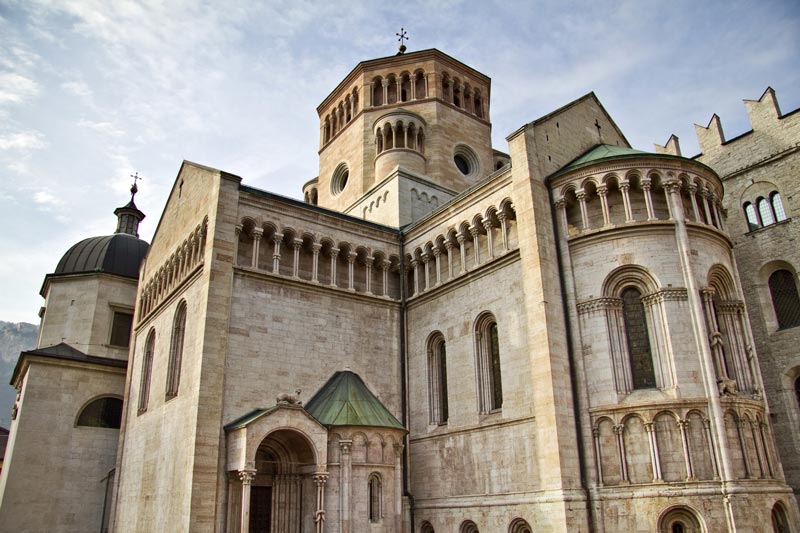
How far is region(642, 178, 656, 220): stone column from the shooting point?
18.8m

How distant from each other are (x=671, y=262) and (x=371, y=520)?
1220 centimetres

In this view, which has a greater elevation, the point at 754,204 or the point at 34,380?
the point at 754,204

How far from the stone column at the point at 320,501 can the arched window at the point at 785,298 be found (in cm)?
1785

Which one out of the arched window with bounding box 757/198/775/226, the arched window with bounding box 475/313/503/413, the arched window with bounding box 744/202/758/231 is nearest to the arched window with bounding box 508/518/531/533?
the arched window with bounding box 475/313/503/413

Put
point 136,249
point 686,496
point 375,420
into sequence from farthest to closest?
point 136,249 < point 375,420 < point 686,496

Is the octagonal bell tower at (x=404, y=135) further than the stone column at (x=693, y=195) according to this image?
Yes

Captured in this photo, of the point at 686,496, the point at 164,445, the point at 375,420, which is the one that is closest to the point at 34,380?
the point at 164,445

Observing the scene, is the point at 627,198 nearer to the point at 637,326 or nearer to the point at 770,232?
the point at 637,326

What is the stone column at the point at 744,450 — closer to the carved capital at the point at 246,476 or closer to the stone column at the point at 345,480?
the stone column at the point at 345,480

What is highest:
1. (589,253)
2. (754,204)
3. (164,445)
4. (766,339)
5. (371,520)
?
(754,204)

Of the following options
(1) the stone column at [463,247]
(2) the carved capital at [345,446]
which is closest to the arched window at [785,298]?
(1) the stone column at [463,247]

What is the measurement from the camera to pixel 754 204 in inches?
972

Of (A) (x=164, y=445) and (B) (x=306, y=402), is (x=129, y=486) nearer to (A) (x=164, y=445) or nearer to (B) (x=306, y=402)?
(A) (x=164, y=445)

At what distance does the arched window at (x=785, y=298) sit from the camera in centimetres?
2280
